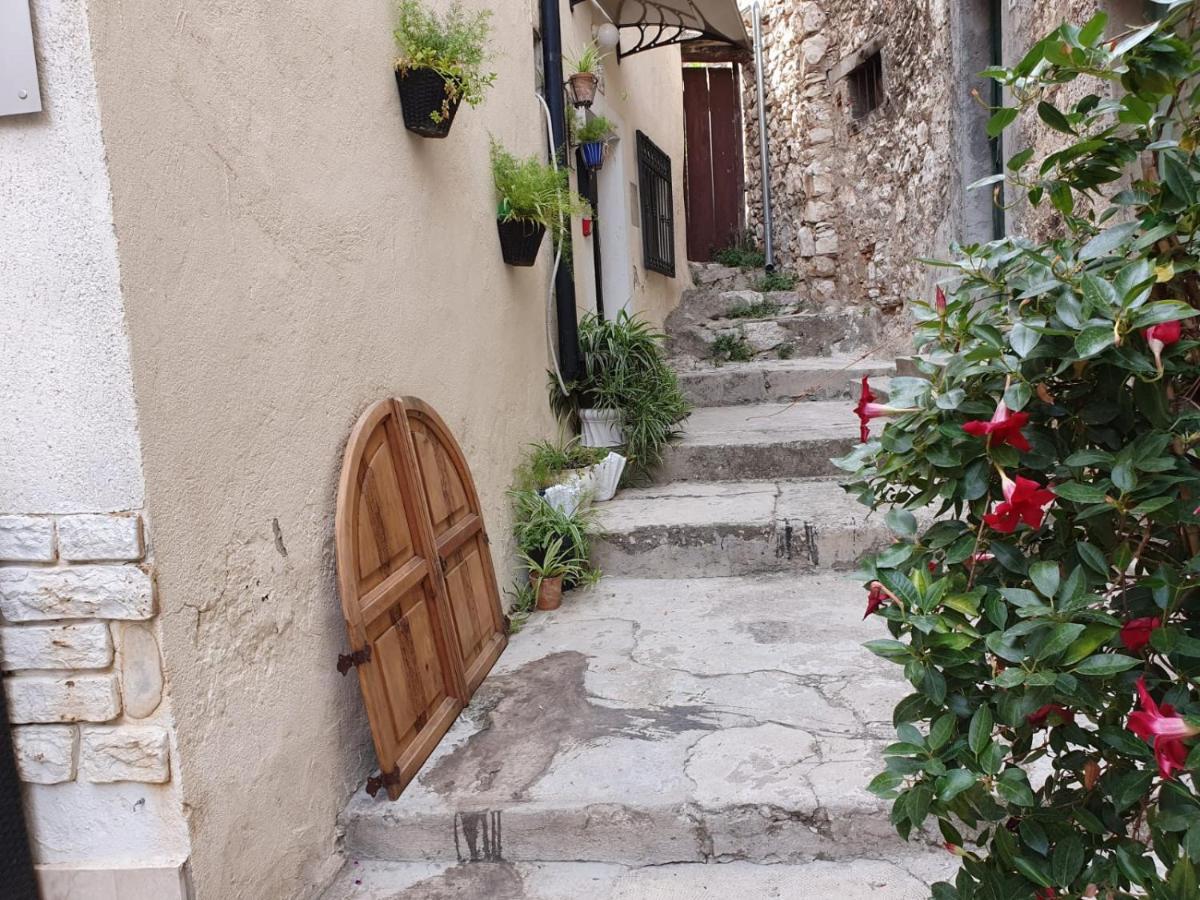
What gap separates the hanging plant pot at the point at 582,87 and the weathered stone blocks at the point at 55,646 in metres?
3.77

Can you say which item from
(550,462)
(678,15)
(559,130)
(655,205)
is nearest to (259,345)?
(550,462)

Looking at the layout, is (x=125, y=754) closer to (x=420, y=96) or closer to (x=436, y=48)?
(x=420, y=96)

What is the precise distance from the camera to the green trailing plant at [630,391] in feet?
14.2

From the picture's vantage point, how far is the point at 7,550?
1452 mm

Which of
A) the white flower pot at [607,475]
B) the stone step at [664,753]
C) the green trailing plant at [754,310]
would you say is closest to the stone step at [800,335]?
the green trailing plant at [754,310]

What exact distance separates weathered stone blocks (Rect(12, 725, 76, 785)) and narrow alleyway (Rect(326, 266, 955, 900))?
692mm

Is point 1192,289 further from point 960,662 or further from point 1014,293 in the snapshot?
point 960,662

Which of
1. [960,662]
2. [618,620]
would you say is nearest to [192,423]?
[960,662]

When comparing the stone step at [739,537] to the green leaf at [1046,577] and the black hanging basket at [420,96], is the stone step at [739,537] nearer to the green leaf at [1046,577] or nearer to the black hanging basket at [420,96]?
the black hanging basket at [420,96]

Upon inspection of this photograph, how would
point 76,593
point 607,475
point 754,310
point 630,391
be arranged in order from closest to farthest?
point 76,593 → point 607,475 → point 630,391 → point 754,310

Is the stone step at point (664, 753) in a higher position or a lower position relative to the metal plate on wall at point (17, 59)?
lower

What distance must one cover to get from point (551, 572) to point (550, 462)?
64 cm

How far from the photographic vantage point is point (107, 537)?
56.4 inches

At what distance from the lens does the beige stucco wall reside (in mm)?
1496
